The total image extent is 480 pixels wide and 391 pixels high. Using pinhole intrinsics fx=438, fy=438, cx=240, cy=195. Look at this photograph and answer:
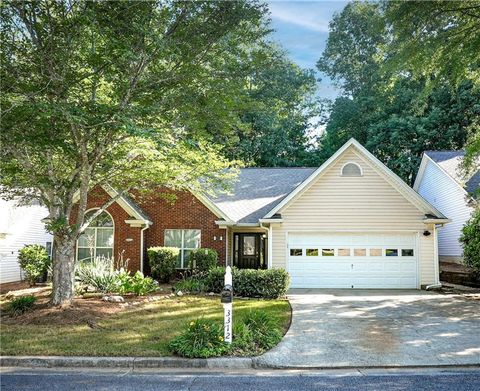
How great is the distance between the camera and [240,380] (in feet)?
21.3

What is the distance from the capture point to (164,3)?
927 cm

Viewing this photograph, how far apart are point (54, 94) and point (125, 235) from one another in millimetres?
9150

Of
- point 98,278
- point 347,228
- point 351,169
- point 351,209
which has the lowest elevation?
point 98,278

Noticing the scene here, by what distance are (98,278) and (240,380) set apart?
9226mm

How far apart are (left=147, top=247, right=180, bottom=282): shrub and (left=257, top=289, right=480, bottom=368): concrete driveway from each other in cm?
522

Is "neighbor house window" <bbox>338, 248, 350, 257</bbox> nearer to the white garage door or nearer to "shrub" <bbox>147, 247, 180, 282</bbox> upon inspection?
the white garage door

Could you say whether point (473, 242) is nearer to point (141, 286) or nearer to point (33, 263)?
point (141, 286)

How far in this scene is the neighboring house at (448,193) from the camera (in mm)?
21516

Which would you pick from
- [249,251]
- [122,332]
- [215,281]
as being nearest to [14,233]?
[249,251]

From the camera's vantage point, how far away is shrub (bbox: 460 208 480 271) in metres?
15.4

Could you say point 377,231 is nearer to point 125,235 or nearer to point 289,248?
point 289,248

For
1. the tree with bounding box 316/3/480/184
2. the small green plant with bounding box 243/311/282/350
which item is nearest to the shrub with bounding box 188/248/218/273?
the small green plant with bounding box 243/311/282/350

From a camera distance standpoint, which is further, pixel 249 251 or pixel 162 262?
pixel 249 251

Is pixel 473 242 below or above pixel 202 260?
above
